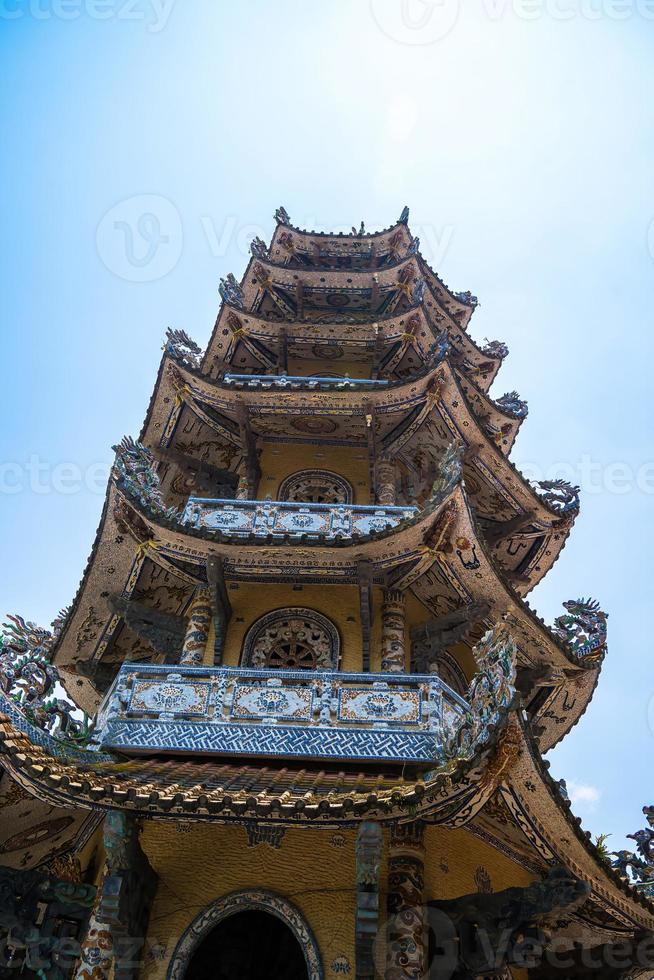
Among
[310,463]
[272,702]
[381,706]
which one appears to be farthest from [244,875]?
[310,463]

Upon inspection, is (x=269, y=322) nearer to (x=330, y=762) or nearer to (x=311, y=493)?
(x=311, y=493)

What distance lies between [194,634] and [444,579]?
4136mm

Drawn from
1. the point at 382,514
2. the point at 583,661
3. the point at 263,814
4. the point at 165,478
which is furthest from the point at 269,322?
the point at 263,814

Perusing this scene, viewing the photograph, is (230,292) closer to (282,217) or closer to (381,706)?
(282,217)

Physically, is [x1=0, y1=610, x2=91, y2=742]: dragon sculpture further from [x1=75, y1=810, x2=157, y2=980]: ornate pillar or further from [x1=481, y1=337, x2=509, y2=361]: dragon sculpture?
[x1=481, y1=337, x2=509, y2=361]: dragon sculpture

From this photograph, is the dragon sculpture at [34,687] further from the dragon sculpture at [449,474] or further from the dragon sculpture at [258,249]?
the dragon sculpture at [258,249]

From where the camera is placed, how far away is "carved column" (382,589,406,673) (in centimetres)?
1262

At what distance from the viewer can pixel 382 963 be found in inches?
353

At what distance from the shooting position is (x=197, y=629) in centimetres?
1333

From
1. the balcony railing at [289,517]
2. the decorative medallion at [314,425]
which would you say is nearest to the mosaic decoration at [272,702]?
the balcony railing at [289,517]

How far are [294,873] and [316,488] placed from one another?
779 cm

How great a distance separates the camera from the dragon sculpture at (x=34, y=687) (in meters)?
10.3

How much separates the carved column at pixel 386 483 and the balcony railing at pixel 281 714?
16.3 ft

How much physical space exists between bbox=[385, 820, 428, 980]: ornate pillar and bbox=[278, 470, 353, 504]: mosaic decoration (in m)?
7.11
